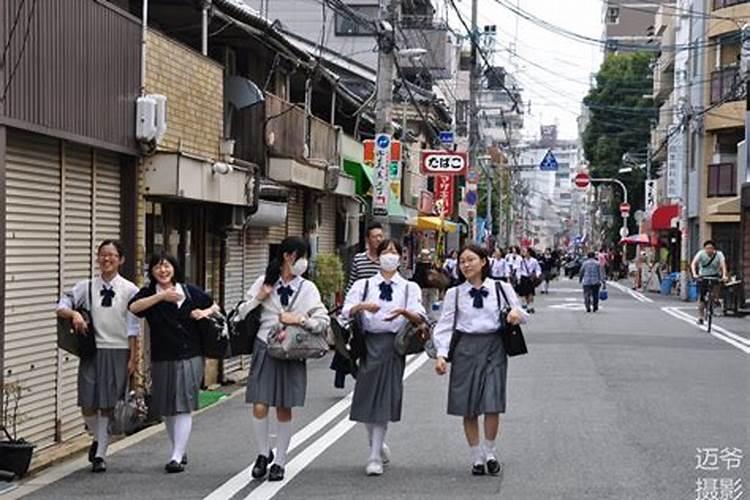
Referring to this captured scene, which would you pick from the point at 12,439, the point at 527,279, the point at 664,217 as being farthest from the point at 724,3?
the point at 12,439

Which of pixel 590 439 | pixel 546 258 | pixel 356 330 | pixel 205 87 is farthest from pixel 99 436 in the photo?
pixel 546 258

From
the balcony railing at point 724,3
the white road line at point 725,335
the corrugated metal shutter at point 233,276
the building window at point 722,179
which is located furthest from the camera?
the building window at point 722,179

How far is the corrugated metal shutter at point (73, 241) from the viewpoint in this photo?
1110cm

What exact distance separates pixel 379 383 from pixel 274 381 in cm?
84

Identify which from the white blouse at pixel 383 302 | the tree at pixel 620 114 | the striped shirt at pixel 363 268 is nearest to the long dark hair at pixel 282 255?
the white blouse at pixel 383 302

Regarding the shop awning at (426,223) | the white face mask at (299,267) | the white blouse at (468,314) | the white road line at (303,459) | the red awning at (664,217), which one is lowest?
the white road line at (303,459)

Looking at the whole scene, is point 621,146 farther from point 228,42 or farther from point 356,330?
point 356,330

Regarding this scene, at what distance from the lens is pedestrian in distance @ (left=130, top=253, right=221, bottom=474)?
9188mm

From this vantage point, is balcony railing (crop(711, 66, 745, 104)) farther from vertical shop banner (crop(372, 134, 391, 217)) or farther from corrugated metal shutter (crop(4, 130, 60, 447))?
corrugated metal shutter (crop(4, 130, 60, 447))

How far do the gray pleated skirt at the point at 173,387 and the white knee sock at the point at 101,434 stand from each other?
1.51 feet

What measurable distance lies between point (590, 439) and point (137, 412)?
4.23 meters

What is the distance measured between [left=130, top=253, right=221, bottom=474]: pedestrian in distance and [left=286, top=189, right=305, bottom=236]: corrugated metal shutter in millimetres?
12328

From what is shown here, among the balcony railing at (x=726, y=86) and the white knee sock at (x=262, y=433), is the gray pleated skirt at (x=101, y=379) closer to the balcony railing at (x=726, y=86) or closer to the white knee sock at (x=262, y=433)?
the white knee sock at (x=262, y=433)

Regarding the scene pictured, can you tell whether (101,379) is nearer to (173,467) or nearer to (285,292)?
(173,467)
